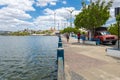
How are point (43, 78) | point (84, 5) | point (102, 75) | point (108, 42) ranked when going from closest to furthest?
point (102, 75) → point (43, 78) → point (108, 42) → point (84, 5)

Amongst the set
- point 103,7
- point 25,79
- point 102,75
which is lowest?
point 25,79

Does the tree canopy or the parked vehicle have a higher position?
the tree canopy

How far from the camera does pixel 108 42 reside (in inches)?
1449

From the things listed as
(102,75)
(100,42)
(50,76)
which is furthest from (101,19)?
(102,75)

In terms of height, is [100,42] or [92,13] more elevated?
[92,13]

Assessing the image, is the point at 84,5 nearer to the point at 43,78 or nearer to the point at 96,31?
the point at 96,31

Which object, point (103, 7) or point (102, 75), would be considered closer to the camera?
point (102, 75)

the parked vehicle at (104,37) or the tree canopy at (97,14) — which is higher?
the tree canopy at (97,14)

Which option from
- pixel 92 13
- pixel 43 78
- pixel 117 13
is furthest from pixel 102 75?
pixel 92 13

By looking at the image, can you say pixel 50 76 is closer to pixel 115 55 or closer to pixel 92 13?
pixel 115 55

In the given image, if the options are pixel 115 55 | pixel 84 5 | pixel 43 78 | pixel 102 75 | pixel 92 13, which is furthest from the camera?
pixel 84 5

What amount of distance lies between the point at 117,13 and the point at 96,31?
2253cm

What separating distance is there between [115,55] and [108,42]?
1867 cm

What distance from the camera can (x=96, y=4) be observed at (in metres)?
39.8
